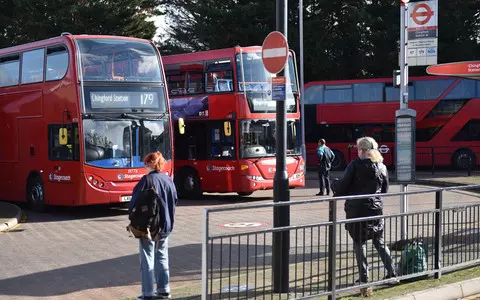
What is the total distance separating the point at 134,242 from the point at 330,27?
3362 cm

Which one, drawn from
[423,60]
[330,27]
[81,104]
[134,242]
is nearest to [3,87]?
[81,104]

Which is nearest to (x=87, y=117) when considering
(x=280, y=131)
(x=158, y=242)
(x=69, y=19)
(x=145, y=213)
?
(x=158, y=242)

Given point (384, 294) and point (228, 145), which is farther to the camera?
point (228, 145)

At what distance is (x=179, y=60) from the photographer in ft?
71.5

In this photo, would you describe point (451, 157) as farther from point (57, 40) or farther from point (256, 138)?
point (57, 40)

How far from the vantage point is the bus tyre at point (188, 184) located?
21172 millimetres

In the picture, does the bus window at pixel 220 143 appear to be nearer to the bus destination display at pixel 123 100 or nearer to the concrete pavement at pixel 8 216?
the bus destination display at pixel 123 100

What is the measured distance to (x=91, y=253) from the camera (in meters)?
11.3

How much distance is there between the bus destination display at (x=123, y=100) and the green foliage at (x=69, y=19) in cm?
2139

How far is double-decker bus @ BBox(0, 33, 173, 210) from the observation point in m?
16.0

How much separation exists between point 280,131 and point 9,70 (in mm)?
13327

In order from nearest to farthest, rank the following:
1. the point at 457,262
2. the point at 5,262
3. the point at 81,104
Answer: the point at 457,262, the point at 5,262, the point at 81,104

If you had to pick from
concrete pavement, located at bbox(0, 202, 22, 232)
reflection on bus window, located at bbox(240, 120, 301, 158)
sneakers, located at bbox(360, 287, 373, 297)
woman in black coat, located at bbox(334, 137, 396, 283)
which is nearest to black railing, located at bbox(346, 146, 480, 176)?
reflection on bus window, located at bbox(240, 120, 301, 158)

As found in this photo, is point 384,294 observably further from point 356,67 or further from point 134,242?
point 356,67
